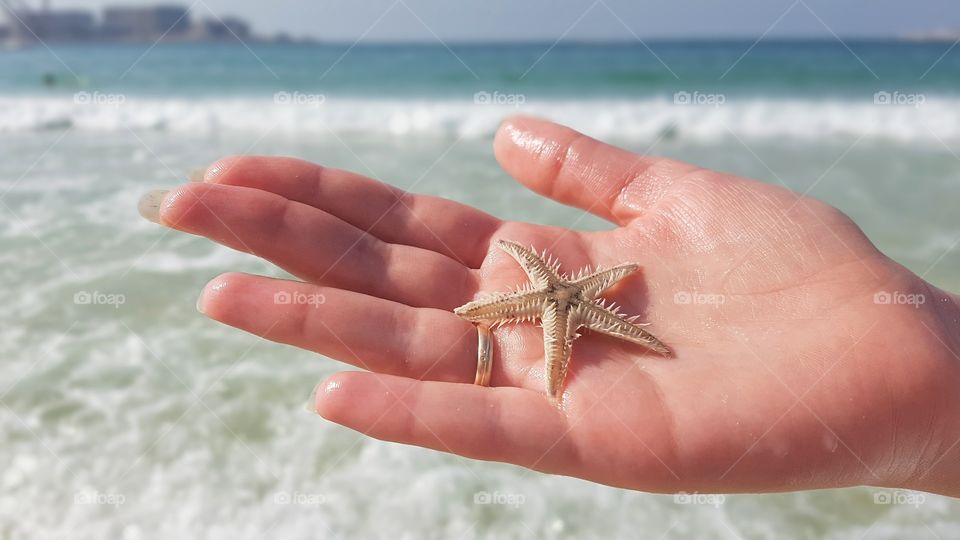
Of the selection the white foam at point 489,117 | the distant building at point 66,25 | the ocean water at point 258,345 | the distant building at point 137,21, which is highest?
the distant building at point 137,21

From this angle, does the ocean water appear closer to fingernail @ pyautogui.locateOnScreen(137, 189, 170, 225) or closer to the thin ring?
the thin ring

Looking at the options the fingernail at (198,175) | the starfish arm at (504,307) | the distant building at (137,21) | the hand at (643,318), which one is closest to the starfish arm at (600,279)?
the hand at (643,318)

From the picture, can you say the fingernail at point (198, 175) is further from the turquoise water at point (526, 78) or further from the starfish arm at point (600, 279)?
the turquoise water at point (526, 78)

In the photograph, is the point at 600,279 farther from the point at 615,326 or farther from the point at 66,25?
the point at 66,25

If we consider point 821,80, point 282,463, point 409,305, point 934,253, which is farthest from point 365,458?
point 821,80

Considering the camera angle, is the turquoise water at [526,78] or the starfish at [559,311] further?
the turquoise water at [526,78]

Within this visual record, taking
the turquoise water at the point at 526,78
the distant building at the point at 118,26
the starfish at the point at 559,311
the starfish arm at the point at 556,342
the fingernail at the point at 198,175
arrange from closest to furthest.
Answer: the starfish arm at the point at 556,342
the starfish at the point at 559,311
the fingernail at the point at 198,175
the turquoise water at the point at 526,78
the distant building at the point at 118,26
